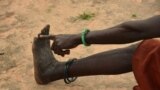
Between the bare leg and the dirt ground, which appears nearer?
the bare leg

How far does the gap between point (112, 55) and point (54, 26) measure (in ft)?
4.78

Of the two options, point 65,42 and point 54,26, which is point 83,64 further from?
point 54,26

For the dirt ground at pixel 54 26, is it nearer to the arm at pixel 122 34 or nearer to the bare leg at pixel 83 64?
the bare leg at pixel 83 64

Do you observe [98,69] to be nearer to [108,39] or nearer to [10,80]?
[108,39]

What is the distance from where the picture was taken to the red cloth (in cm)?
228

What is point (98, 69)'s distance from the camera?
8.75 ft

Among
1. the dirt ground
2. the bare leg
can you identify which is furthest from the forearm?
the dirt ground

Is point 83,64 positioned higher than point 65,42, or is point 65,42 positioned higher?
point 65,42

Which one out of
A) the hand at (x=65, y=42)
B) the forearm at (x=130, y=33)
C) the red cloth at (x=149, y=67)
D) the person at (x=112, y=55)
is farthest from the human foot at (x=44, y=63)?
the red cloth at (x=149, y=67)

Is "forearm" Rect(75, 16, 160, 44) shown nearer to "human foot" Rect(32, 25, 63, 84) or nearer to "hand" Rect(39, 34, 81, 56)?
"hand" Rect(39, 34, 81, 56)

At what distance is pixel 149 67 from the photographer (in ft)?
7.58

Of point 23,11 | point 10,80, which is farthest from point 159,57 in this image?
point 23,11

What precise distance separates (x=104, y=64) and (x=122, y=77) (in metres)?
0.56

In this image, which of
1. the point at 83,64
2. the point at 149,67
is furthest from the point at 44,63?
the point at 149,67
